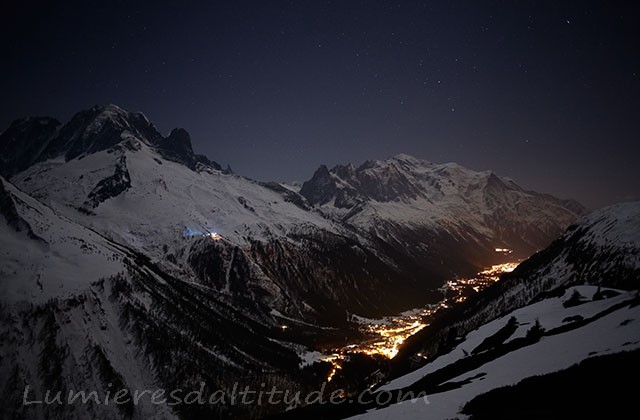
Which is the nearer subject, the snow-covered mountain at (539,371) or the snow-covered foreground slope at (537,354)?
the snow-covered mountain at (539,371)

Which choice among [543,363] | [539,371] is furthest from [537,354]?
[539,371]

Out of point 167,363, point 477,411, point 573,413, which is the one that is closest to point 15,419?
point 167,363

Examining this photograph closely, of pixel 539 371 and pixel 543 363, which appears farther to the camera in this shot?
pixel 543 363

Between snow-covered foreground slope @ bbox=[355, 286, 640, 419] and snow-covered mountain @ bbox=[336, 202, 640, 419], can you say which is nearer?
snow-covered mountain @ bbox=[336, 202, 640, 419]

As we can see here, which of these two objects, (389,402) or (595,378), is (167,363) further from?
(595,378)

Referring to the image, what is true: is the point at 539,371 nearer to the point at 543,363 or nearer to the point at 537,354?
the point at 543,363

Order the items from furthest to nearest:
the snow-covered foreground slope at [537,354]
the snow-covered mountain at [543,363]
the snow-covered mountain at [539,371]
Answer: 1. the snow-covered foreground slope at [537,354]
2. the snow-covered mountain at [543,363]
3. the snow-covered mountain at [539,371]

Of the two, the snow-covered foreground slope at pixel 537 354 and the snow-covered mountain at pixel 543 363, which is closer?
the snow-covered mountain at pixel 543 363

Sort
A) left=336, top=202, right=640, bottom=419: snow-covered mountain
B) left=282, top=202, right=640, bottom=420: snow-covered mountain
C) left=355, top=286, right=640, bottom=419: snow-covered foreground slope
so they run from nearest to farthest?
left=282, top=202, right=640, bottom=420: snow-covered mountain
left=336, top=202, right=640, bottom=419: snow-covered mountain
left=355, top=286, right=640, bottom=419: snow-covered foreground slope

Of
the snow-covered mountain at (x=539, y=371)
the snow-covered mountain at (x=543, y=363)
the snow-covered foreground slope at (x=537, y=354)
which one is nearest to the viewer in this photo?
the snow-covered mountain at (x=539, y=371)
